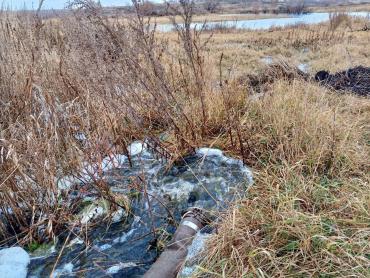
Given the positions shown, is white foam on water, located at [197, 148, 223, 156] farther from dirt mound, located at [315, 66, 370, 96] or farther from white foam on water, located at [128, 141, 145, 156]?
dirt mound, located at [315, 66, 370, 96]

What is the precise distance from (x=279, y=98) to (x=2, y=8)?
9.59 ft

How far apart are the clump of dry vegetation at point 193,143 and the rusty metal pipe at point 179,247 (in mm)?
153

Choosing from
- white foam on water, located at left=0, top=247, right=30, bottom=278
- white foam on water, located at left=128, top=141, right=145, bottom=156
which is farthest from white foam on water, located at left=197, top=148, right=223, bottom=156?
white foam on water, located at left=0, top=247, right=30, bottom=278

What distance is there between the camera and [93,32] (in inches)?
142

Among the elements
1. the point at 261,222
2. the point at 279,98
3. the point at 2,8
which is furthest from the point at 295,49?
the point at 261,222

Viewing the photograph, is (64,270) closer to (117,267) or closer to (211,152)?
(117,267)

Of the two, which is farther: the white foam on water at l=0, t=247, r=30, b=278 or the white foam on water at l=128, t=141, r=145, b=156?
the white foam on water at l=128, t=141, r=145, b=156

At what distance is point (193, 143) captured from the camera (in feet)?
10.4

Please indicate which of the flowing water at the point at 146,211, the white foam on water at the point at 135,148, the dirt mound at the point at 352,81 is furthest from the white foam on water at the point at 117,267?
the dirt mound at the point at 352,81

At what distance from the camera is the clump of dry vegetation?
1973mm

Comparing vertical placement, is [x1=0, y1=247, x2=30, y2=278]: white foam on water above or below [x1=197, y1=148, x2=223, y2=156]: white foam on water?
below

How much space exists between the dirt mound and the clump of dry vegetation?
0.74 m

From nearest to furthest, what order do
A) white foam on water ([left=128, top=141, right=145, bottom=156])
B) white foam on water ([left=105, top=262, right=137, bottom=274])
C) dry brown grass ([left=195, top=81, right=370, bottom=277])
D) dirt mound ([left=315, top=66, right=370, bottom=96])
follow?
1. dry brown grass ([left=195, top=81, right=370, bottom=277])
2. white foam on water ([left=105, top=262, right=137, bottom=274])
3. white foam on water ([left=128, top=141, right=145, bottom=156])
4. dirt mound ([left=315, top=66, right=370, bottom=96])

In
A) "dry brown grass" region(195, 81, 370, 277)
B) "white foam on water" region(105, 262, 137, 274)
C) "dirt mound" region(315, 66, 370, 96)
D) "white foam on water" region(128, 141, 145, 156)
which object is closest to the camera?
"dry brown grass" region(195, 81, 370, 277)
